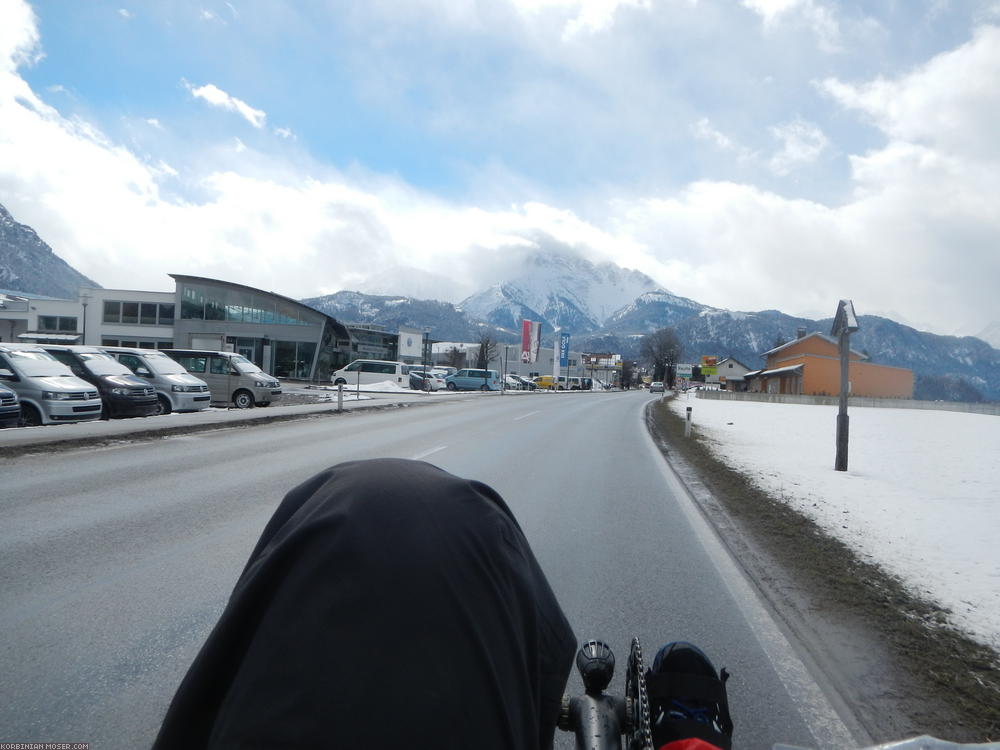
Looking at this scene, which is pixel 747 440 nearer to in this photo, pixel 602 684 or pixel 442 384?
pixel 602 684

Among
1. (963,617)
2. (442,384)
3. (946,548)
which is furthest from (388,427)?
(442,384)

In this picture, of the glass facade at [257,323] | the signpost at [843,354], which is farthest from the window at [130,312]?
the signpost at [843,354]

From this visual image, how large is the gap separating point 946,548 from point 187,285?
61.1 meters

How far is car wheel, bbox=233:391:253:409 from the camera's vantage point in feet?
75.7

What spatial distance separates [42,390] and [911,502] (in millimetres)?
16637

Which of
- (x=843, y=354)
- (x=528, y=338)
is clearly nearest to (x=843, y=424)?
(x=843, y=354)

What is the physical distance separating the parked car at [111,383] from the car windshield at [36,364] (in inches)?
41.0

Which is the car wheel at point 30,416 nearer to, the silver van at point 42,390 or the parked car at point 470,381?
the silver van at point 42,390

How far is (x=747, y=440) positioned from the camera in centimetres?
1836

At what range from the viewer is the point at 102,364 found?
1720cm

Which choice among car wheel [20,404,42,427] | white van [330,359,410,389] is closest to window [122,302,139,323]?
white van [330,359,410,389]

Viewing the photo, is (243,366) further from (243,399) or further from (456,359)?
(456,359)

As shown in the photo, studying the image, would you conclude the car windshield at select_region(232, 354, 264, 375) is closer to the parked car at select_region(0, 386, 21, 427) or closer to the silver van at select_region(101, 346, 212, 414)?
the silver van at select_region(101, 346, 212, 414)

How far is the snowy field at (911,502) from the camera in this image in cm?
511
